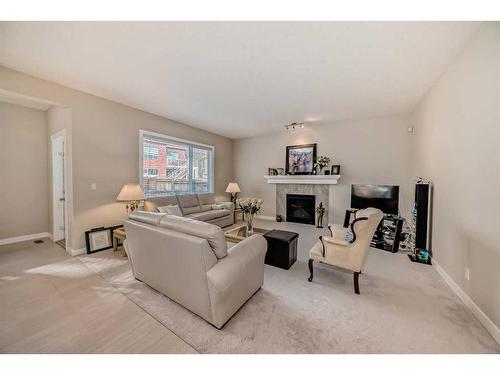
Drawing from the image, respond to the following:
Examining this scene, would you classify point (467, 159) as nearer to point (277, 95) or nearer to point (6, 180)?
point (277, 95)

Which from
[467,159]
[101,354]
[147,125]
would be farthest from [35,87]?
[467,159]

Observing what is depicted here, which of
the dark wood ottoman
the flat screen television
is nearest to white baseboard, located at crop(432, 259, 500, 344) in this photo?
the flat screen television

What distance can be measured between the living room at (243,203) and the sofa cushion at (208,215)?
162mm

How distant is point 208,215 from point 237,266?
3.03 metres

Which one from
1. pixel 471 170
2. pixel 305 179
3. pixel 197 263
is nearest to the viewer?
pixel 197 263

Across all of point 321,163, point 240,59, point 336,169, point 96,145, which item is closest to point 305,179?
point 321,163

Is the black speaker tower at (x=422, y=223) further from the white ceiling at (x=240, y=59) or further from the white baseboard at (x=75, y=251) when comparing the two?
the white baseboard at (x=75, y=251)

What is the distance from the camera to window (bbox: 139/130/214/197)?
4438 millimetres

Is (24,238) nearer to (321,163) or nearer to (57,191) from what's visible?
(57,191)

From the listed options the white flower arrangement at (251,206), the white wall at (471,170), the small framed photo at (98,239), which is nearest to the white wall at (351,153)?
the white wall at (471,170)

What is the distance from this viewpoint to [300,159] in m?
5.75

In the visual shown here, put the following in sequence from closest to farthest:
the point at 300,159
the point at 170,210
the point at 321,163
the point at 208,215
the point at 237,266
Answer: the point at 237,266 → the point at 170,210 → the point at 208,215 → the point at 321,163 → the point at 300,159

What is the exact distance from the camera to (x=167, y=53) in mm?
2260

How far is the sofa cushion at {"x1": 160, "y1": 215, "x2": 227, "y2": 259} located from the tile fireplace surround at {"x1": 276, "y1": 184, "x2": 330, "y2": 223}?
443 cm
